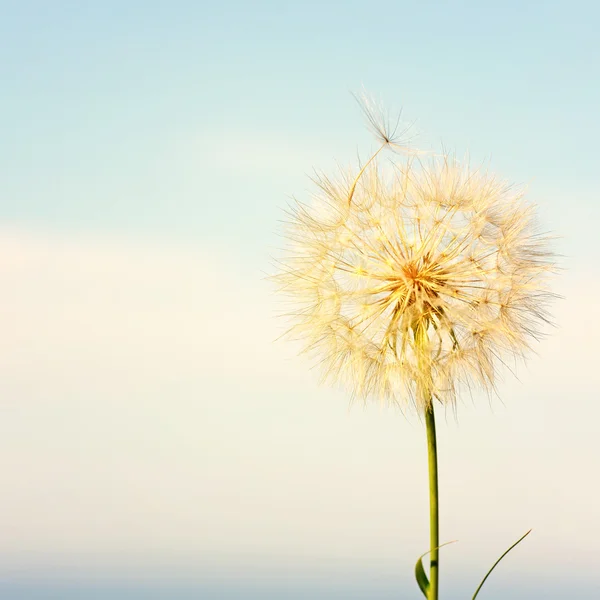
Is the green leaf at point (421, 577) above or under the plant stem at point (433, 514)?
under

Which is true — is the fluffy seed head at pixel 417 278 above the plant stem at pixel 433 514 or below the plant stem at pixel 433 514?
above

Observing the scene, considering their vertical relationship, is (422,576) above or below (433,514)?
below

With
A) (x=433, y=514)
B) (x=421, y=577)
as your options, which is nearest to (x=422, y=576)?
(x=421, y=577)

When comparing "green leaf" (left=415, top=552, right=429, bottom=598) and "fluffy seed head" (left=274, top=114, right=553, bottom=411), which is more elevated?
"fluffy seed head" (left=274, top=114, right=553, bottom=411)

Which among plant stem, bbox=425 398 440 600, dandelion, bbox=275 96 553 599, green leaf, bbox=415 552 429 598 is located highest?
dandelion, bbox=275 96 553 599

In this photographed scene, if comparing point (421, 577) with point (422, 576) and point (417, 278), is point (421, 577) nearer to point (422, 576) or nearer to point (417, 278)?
point (422, 576)

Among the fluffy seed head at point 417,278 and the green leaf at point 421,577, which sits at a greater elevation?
the fluffy seed head at point 417,278

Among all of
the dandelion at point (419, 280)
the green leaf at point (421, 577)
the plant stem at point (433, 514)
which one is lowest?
the green leaf at point (421, 577)

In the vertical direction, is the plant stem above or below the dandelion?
below

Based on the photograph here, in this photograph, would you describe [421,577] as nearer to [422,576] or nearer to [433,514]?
[422,576]
